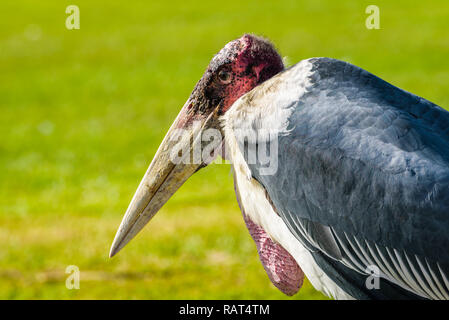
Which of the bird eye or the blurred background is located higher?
the blurred background

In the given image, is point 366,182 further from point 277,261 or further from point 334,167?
point 277,261

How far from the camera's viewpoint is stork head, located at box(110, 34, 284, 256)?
13.4ft

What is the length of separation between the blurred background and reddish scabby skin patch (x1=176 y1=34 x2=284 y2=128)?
2.79 meters

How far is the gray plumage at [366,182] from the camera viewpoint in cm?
331

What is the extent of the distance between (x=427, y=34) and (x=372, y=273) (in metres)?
17.6

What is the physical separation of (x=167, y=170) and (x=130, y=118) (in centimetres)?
1132

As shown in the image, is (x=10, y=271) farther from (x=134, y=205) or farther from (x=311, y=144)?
(x=311, y=144)

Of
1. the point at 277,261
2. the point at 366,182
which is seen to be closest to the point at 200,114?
the point at 277,261

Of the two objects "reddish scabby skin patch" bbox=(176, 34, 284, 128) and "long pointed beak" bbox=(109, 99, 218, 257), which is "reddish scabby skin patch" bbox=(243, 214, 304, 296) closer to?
"long pointed beak" bbox=(109, 99, 218, 257)

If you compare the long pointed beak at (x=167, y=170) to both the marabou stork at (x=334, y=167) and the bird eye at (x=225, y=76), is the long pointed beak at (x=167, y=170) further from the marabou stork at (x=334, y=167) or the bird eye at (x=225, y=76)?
the bird eye at (x=225, y=76)

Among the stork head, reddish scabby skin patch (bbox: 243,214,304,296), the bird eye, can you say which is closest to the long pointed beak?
the stork head

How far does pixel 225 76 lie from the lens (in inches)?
161

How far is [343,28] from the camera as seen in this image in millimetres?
21609

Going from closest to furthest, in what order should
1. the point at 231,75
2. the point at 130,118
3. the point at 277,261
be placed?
the point at 231,75 → the point at 277,261 → the point at 130,118
